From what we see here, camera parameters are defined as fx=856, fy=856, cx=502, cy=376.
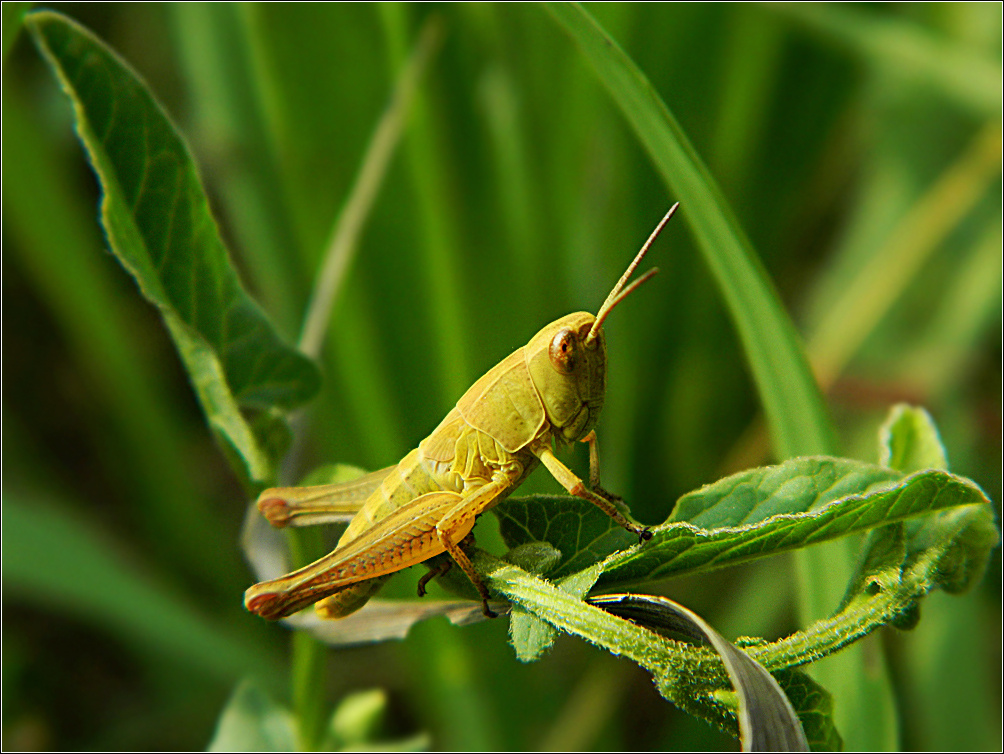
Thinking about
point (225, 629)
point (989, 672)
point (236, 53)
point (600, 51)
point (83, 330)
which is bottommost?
point (225, 629)

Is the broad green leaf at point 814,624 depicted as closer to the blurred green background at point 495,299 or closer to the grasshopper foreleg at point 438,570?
the grasshopper foreleg at point 438,570

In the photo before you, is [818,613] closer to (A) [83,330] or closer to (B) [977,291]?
(B) [977,291]

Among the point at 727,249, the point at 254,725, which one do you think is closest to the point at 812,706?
the point at 727,249

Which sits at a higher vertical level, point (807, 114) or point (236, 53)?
point (236, 53)

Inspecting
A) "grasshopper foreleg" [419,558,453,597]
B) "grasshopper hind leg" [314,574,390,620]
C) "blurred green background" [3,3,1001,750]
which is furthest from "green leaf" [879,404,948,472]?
"blurred green background" [3,3,1001,750]

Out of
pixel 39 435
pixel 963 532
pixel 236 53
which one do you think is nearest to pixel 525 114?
pixel 236 53

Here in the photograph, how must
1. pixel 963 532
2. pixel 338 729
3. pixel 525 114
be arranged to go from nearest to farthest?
1. pixel 963 532
2. pixel 338 729
3. pixel 525 114

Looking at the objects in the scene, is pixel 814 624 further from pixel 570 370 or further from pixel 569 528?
pixel 570 370
